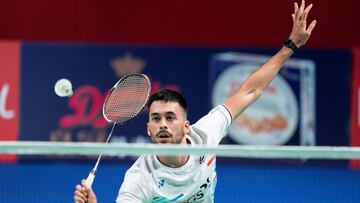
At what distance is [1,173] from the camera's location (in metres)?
10.7

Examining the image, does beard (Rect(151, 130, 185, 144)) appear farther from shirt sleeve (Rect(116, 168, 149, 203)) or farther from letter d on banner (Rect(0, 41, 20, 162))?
letter d on banner (Rect(0, 41, 20, 162))

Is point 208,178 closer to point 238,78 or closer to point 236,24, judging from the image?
point 238,78

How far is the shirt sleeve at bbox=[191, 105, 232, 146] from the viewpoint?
593 cm

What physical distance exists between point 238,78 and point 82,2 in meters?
2.69

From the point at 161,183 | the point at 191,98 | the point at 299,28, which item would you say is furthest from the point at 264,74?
the point at 191,98

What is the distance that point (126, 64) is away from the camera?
11.5 metres

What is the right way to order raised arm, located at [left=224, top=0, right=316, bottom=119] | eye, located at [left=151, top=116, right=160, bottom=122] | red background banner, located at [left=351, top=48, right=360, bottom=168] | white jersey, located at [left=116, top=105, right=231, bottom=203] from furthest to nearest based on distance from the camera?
red background banner, located at [left=351, top=48, right=360, bottom=168]
raised arm, located at [left=224, top=0, right=316, bottom=119]
eye, located at [left=151, top=116, right=160, bottom=122]
white jersey, located at [left=116, top=105, right=231, bottom=203]

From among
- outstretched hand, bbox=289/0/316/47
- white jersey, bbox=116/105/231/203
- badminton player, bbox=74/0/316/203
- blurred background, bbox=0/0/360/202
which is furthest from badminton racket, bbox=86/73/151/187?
blurred background, bbox=0/0/360/202

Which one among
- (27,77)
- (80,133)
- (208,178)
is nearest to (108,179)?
(80,133)

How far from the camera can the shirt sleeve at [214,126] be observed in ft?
19.5

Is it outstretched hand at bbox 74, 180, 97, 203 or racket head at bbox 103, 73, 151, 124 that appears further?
racket head at bbox 103, 73, 151, 124

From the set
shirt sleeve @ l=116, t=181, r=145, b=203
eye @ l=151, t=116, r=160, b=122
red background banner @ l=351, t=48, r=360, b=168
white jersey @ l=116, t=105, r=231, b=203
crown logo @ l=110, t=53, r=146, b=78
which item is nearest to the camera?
shirt sleeve @ l=116, t=181, r=145, b=203

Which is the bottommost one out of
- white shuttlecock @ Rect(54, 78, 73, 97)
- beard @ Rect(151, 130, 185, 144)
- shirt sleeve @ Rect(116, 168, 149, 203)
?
shirt sleeve @ Rect(116, 168, 149, 203)

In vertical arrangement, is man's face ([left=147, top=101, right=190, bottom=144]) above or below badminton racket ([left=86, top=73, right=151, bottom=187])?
below
